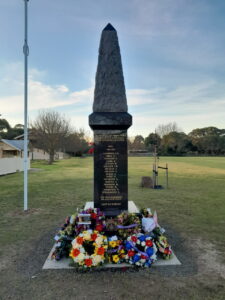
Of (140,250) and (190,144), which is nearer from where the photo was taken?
(140,250)

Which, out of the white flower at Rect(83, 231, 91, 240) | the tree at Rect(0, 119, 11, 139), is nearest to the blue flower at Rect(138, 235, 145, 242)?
the white flower at Rect(83, 231, 91, 240)

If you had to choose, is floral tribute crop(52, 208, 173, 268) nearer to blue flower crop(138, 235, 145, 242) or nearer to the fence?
blue flower crop(138, 235, 145, 242)

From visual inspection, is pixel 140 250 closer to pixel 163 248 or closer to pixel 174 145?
pixel 163 248

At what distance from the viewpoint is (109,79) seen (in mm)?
4723

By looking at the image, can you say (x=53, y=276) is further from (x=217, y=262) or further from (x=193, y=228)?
(x=193, y=228)

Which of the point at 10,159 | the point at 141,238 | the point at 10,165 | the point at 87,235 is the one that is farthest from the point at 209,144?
the point at 87,235

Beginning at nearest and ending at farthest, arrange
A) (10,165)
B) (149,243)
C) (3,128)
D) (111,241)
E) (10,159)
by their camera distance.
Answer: (149,243) < (111,241) < (10,165) < (10,159) < (3,128)

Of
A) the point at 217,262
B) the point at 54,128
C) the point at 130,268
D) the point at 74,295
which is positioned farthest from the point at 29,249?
the point at 54,128

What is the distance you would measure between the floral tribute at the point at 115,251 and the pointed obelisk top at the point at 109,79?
8.76 ft

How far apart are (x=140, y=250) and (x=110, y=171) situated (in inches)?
66.8

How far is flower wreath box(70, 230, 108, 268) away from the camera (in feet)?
11.1

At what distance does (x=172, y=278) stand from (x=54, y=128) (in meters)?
34.8

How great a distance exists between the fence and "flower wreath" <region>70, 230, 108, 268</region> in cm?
1716

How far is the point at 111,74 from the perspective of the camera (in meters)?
4.73
